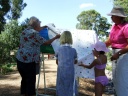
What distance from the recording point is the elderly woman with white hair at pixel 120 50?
14.0 ft

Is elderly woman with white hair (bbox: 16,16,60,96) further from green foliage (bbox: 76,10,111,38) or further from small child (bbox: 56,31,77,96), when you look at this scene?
green foliage (bbox: 76,10,111,38)

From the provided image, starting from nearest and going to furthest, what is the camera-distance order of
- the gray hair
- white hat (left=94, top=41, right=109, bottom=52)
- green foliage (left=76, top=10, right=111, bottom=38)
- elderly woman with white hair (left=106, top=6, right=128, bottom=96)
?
1. elderly woman with white hair (left=106, top=6, right=128, bottom=96)
2. white hat (left=94, top=41, right=109, bottom=52)
3. the gray hair
4. green foliage (left=76, top=10, right=111, bottom=38)

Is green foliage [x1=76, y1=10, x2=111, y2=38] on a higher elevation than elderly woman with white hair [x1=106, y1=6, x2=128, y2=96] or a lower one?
higher

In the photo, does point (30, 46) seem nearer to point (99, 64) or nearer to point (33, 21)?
point (33, 21)

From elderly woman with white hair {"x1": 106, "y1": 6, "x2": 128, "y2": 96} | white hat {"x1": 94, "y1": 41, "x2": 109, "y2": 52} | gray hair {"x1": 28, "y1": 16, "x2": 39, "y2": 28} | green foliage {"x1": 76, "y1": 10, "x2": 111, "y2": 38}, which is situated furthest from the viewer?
green foliage {"x1": 76, "y1": 10, "x2": 111, "y2": 38}

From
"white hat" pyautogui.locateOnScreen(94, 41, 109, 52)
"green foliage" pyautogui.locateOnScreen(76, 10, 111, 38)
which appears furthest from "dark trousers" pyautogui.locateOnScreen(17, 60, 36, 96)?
"green foliage" pyautogui.locateOnScreen(76, 10, 111, 38)

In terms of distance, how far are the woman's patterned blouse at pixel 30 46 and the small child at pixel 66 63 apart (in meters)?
0.63

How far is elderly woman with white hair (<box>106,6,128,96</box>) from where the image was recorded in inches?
168

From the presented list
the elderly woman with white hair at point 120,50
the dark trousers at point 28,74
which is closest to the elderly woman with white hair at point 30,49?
the dark trousers at point 28,74

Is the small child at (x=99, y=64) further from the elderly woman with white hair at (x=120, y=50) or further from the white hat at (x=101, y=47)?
the elderly woman with white hair at (x=120, y=50)

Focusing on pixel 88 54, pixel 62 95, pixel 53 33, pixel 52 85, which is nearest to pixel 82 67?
pixel 88 54

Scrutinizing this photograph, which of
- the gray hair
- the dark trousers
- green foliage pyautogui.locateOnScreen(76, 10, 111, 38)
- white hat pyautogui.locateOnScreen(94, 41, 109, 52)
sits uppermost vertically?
green foliage pyautogui.locateOnScreen(76, 10, 111, 38)

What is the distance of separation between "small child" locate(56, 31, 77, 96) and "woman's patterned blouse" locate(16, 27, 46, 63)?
630mm

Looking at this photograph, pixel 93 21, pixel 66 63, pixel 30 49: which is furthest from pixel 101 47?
pixel 93 21
